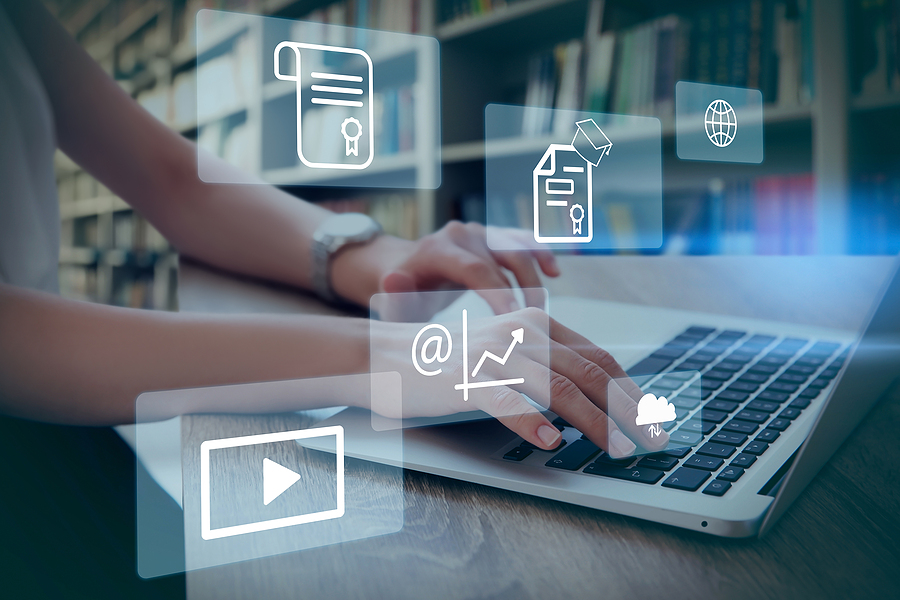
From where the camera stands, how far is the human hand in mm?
261

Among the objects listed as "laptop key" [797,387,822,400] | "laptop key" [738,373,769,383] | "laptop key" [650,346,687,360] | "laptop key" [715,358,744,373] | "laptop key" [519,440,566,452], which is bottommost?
"laptop key" [519,440,566,452]

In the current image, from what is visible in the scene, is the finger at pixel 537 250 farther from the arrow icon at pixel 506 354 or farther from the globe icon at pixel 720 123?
the globe icon at pixel 720 123

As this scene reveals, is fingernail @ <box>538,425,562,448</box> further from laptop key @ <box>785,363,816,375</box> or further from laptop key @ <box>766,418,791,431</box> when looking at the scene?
laptop key @ <box>785,363,816,375</box>

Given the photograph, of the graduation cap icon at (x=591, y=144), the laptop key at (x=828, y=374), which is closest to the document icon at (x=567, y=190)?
the graduation cap icon at (x=591, y=144)

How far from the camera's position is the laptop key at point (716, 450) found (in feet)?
0.84

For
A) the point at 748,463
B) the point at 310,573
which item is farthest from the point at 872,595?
the point at 310,573

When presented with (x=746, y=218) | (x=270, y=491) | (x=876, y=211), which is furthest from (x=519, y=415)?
(x=876, y=211)

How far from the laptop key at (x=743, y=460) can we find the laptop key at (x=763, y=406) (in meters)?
A: 0.07

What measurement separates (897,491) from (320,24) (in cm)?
38

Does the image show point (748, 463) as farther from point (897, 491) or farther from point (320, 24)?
point (320, 24)

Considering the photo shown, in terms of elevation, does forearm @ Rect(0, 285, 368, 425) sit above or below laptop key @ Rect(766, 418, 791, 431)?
above

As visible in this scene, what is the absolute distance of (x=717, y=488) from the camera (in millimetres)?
224

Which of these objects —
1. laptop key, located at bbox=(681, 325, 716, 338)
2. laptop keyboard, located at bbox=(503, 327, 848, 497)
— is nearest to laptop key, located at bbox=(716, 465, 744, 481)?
laptop keyboard, located at bbox=(503, 327, 848, 497)

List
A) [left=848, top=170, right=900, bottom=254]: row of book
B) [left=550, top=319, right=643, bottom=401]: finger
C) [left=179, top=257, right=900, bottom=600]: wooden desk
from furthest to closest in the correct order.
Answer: [left=848, top=170, right=900, bottom=254]: row of book
[left=550, top=319, right=643, bottom=401]: finger
[left=179, top=257, right=900, bottom=600]: wooden desk
